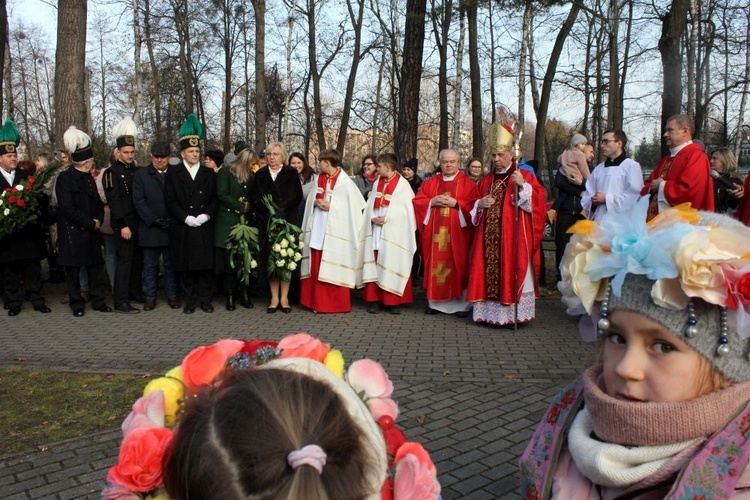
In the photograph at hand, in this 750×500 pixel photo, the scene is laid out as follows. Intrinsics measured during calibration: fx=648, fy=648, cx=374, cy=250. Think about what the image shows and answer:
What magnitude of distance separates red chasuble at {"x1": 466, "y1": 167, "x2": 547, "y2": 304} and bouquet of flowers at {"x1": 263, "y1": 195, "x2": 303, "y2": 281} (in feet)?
7.63

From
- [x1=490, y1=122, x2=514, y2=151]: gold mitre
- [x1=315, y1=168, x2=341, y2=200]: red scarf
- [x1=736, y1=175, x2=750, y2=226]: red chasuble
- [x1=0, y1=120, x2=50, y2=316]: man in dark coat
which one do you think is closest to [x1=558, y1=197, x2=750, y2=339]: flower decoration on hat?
[x1=736, y1=175, x2=750, y2=226]: red chasuble

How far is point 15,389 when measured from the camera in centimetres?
540

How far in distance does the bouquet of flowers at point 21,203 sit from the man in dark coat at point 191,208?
5.43 ft

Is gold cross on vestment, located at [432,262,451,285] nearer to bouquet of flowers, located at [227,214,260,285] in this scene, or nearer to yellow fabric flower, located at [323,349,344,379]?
bouquet of flowers, located at [227,214,260,285]

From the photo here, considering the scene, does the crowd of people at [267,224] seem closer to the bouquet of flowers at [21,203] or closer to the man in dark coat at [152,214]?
the man in dark coat at [152,214]

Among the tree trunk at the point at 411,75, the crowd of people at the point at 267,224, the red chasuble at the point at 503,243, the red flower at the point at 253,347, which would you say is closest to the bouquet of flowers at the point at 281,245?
the crowd of people at the point at 267,224

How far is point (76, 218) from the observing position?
815 cm

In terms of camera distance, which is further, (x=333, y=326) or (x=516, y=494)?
(x=333, y=326)

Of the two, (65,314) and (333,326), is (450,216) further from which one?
(65,314)

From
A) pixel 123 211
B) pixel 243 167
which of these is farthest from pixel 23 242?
pixel 243 167

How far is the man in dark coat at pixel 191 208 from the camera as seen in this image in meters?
8.35

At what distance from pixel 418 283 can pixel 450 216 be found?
8.74ft

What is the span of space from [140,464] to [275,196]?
23.9ft

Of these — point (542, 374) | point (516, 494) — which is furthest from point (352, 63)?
point (516, 494)
